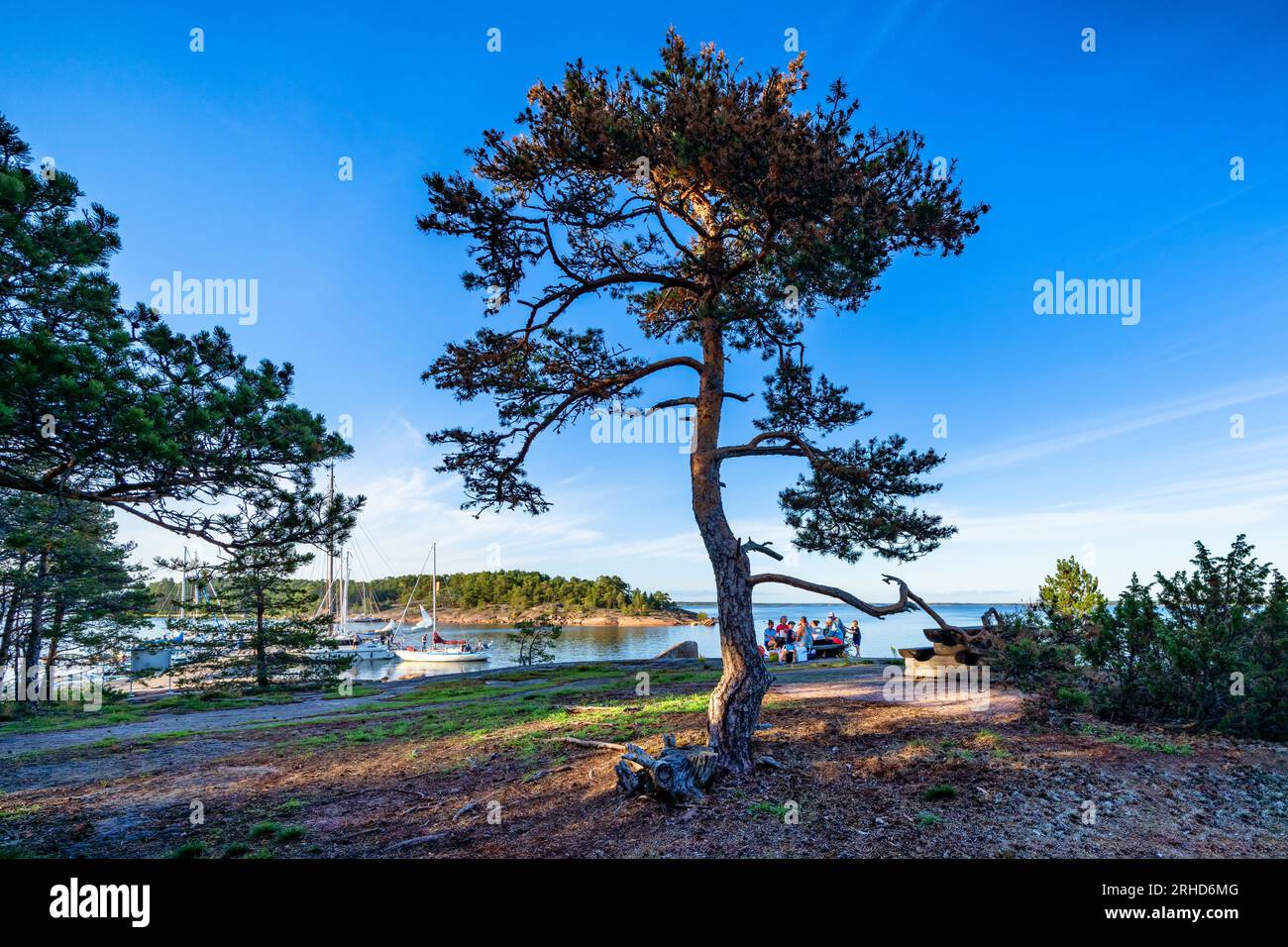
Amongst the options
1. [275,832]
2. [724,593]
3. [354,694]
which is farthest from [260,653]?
[724,593]

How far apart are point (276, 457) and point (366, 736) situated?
4.82m

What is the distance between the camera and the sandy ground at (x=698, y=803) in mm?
4445

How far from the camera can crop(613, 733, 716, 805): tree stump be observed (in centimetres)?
522

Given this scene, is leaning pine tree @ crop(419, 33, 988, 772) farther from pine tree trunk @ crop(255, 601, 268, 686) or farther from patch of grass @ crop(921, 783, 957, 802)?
pine tree trunk @ crop(255, 601, 268, 686)

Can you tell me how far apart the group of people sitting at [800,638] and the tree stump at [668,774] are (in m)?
14.6

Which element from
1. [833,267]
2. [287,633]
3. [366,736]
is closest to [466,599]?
[287,633]

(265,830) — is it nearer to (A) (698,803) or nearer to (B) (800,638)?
(A) (698,803)

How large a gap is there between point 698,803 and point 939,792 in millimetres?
2229

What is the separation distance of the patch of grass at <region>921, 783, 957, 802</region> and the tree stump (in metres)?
1.98

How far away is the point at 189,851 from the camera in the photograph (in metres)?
4.64

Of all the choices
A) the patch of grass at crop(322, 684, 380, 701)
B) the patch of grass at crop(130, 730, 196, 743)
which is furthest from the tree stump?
the patch of grass at crop(322, 684, 380, 701)

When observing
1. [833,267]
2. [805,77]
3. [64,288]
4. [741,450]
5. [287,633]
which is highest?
[805,77]

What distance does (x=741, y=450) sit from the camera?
7.09 metres
